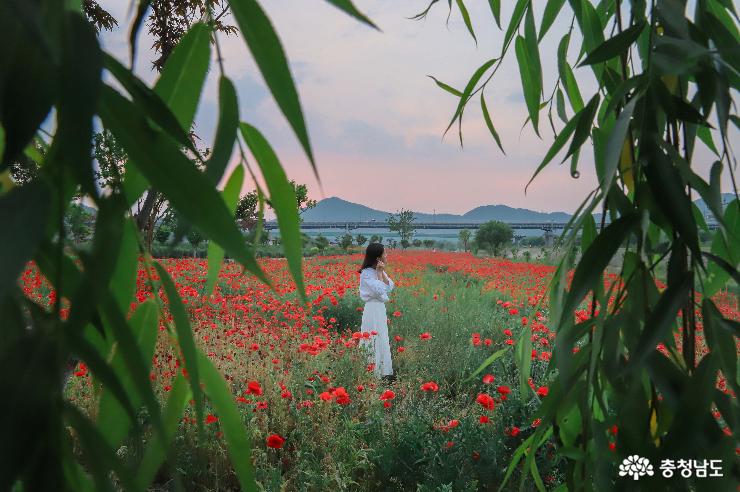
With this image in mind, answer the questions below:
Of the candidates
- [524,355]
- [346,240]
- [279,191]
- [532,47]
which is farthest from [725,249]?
[346,240]

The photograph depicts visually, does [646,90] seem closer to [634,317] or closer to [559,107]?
[634,317]

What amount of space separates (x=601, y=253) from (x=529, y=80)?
68 centimetres

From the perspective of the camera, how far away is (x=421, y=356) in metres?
3.99

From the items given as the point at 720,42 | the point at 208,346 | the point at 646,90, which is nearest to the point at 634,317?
the point at 646,90

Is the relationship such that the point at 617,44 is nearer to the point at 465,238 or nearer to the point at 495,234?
the point at 495,234

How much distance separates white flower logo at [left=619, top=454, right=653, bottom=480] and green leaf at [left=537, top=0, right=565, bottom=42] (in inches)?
32.6

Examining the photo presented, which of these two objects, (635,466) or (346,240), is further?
(346,240)

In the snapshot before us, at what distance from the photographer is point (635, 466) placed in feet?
2.47

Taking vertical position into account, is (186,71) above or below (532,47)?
below

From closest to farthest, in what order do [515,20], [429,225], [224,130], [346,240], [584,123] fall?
[224,130]
[584,123]
[515,20]
[346,240]
[429,225]

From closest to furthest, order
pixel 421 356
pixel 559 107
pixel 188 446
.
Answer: pixel 559 107 → pixel 188 446 → pixel 421 356

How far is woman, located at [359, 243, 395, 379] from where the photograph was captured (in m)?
4.07

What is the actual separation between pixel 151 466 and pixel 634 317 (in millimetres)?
602

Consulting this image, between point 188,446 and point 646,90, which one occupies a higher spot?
point 646,90
